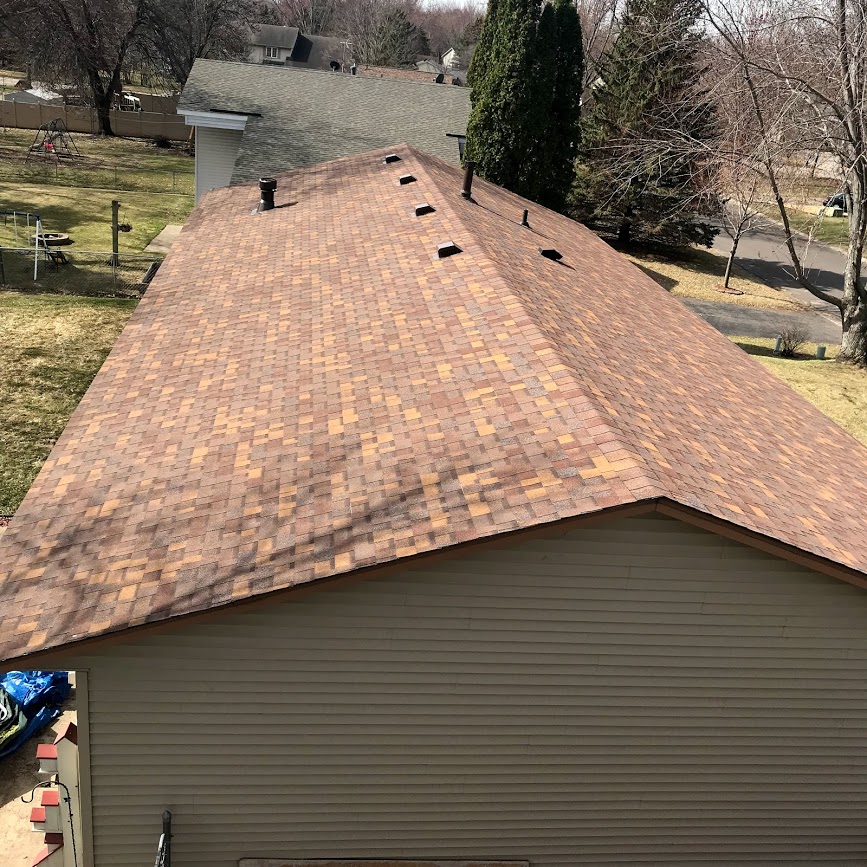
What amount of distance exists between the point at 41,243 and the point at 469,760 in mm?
22659

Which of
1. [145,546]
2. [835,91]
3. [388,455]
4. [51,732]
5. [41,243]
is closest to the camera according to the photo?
[145,546]

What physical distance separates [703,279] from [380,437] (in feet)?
94.2

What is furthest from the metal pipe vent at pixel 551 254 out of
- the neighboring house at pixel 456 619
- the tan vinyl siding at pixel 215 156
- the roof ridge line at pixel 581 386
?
the tan vinyl siding at pixel 215 156

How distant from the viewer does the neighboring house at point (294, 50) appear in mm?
79625

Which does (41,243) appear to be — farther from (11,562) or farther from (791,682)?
(791,682)

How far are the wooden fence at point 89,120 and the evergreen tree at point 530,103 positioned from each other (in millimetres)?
24331

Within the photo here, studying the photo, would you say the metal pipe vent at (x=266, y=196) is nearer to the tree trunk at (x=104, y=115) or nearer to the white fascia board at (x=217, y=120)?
the white fascia board at (x=217, y=120)

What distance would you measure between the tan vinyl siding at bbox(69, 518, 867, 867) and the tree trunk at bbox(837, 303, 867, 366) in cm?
1660

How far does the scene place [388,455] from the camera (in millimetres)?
6250

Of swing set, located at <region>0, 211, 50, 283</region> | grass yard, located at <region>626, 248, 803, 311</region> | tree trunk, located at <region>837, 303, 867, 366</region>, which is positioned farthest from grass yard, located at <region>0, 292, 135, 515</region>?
grass yard, located at <region>626, 248, 803, 311</region>

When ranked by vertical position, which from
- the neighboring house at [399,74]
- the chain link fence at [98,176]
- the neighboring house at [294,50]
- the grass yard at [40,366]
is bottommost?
the grass yard at [40,366]

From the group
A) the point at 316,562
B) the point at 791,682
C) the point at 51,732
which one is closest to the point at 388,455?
the point at 316,562

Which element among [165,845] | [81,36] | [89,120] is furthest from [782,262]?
[165,845]

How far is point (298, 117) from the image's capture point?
25.5 metres
